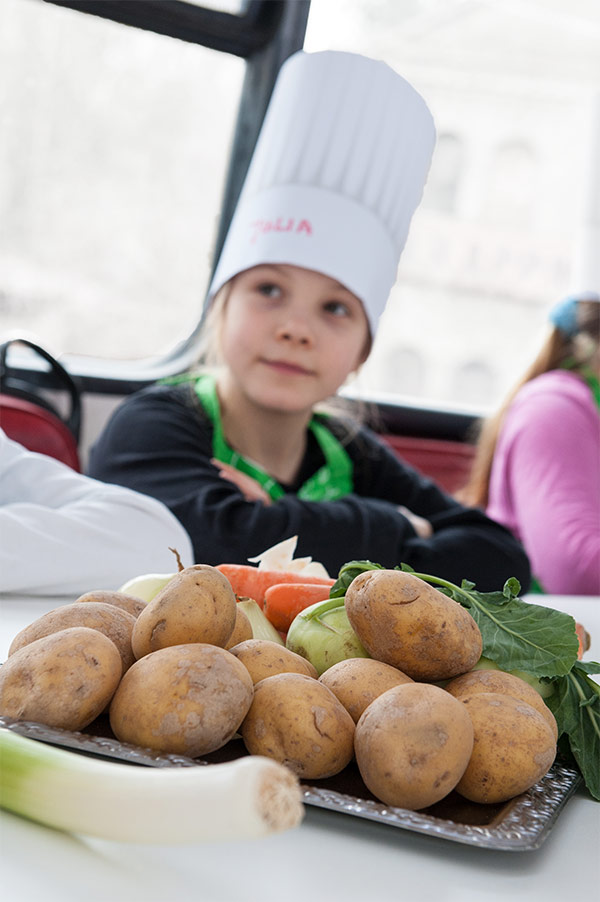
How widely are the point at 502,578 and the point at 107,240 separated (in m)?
1.71

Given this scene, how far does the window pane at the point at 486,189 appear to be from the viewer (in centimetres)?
299

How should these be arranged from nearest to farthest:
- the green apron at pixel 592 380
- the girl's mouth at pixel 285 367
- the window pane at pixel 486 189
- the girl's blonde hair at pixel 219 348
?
the girl's mouth at pixel 285 367, the girl's blonde hair at pixel 219 348, the green apron at pixel 592 380, the window pane at pixel 486 189

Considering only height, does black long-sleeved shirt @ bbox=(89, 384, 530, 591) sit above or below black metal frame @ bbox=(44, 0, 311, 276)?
below

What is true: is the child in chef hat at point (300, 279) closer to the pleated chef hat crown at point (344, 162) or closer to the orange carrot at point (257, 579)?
the pleated chef hat crown at point (344, 162)

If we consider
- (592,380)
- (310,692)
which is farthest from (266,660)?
(592,380)

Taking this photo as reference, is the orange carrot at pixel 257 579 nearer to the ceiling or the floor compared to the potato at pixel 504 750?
nearer to the floor

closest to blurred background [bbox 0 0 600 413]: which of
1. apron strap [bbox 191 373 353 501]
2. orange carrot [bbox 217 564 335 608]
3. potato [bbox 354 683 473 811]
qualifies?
apron strap [bbox 191 373 353 501]

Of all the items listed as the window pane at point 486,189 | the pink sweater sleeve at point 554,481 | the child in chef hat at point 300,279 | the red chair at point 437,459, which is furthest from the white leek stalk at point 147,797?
the window pane at point 486,189

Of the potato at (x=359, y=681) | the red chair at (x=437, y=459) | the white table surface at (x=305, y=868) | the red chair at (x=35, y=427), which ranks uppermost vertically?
the potato at (x=359, y=681)

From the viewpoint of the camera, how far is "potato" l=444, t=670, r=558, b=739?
45 centimetres

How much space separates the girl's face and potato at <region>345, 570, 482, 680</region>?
1.14 metres

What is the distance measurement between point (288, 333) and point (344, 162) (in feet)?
1.12

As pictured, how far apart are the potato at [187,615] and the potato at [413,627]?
68 mm

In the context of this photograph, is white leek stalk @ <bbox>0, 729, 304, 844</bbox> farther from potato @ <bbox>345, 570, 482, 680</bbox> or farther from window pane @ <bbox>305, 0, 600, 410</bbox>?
window pane @ <bbox>305, 0, 600, 410</bbox>
